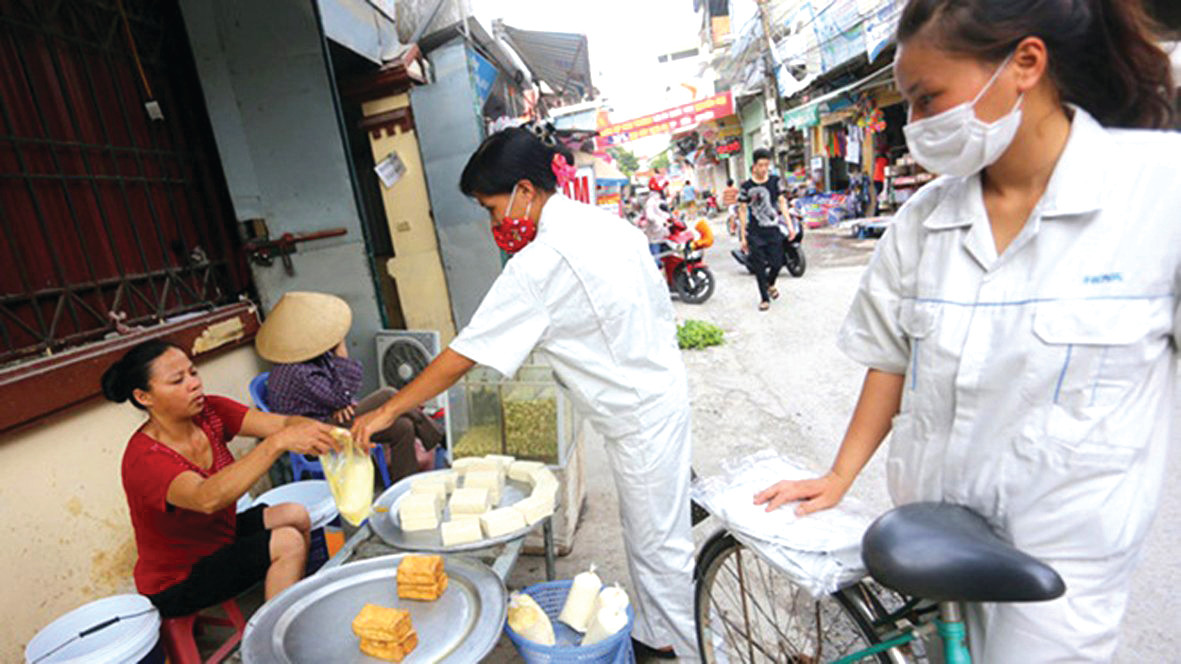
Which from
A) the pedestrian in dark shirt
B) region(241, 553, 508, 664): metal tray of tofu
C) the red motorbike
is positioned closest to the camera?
region(241, 553, 508, 664): metal tray of tofu

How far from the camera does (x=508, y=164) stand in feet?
6.29

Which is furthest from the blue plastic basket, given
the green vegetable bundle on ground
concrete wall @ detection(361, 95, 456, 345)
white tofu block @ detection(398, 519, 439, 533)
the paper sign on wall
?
the green vegetable bundle on ground

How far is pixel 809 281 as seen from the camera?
826cm

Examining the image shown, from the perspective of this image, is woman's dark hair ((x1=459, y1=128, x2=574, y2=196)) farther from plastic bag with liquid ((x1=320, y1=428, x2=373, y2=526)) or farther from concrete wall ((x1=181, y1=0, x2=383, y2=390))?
concrete wall ((x1=181, y1=0, x2=383, y2=390))

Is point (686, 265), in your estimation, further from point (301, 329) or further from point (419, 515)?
point (419, 515)

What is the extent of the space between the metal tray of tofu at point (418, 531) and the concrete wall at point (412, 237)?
9.70 feet

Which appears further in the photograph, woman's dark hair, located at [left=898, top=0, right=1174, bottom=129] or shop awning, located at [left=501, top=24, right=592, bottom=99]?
shop awning, located at [left=501, top=24, right=592, bottom=99]

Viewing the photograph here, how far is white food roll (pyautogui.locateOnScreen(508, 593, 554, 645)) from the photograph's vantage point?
172cm

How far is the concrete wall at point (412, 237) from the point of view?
4688mm

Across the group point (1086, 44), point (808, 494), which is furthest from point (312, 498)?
point (1086, 44)

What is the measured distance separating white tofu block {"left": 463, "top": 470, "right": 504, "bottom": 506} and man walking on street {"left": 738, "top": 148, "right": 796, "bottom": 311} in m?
5.73

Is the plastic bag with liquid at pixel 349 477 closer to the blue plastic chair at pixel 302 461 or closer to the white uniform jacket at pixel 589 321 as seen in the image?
the white uniform jacket at pixel 589 321

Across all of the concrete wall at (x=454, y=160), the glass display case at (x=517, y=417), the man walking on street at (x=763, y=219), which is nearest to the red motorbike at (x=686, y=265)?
the man walking on street at (x=763, y=219)

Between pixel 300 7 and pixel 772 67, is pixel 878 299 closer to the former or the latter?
pixel 300 7
